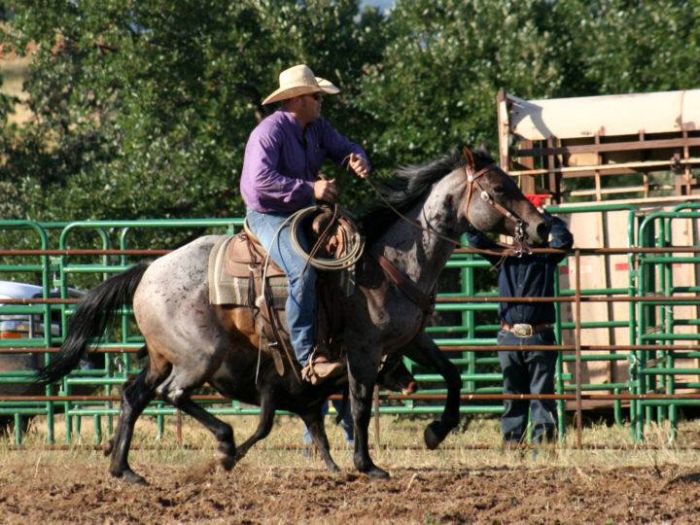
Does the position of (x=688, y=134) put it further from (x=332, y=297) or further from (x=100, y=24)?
(x=100, y=24)

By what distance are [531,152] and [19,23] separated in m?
9.18

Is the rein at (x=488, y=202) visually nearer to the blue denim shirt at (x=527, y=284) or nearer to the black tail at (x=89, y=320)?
the black tail at (x=89, y=320)

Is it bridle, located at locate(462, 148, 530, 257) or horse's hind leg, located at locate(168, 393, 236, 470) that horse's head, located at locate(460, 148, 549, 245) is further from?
horse's hind leg, located at locate(168, 393, 236, 470)

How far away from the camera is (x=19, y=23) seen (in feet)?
62.7

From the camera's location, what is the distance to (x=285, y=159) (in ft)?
26.8

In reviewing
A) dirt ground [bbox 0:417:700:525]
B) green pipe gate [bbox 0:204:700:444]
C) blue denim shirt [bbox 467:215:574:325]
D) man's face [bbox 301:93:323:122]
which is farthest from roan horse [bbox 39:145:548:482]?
blue denim shirt [bbox 467:215:574:325]

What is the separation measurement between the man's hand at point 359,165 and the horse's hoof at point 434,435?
5.18 feet

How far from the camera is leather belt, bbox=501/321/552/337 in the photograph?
398 inches

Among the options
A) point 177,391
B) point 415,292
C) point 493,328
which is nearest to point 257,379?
point 177,391

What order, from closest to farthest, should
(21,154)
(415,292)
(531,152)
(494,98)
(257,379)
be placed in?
1. (415,292)
2. (257,379)
3. (531,152)
4. (494,98)
5. (21,154)

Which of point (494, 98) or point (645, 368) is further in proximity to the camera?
point (494, 98)

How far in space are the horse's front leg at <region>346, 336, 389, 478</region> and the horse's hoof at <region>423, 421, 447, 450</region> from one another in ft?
1.29

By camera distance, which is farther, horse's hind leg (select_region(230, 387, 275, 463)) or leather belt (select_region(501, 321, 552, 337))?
leather belt (select_region(501, 321, 552, 337))

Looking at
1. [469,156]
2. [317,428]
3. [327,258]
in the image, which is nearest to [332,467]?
[317,428]
